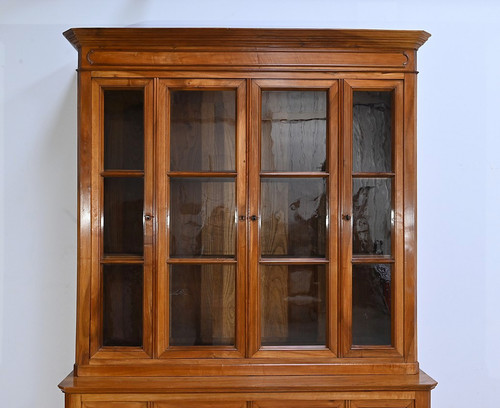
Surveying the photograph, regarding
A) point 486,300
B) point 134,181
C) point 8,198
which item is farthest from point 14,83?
point 486,300

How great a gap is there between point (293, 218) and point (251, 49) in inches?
26.6

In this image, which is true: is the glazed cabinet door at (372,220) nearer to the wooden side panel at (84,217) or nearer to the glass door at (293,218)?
the glass door at (293,218)

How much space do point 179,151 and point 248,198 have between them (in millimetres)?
333

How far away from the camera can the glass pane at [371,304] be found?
203 cm

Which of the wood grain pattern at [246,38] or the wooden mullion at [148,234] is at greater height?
the wood grain pattern at [246,38]

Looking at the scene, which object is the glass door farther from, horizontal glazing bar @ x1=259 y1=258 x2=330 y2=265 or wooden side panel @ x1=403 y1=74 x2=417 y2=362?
wooden side panel @ x1=403 y1=74 x2=417 y2=362

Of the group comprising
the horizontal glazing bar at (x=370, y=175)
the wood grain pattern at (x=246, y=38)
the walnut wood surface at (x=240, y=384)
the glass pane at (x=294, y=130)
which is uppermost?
the wood grain pattern at (x=246, y=38)

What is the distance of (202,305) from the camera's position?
2.07 metres

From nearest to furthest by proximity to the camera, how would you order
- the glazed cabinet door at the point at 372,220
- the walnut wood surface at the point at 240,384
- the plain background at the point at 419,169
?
the walnut wood surface at the point at 240,384, the glazed cabinet door at the point at 372,220, the plain background at the point at 419,169

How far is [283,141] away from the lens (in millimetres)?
2068

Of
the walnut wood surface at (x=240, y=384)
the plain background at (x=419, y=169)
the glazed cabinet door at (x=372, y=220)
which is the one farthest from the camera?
the plain background at (x=419, y=169)

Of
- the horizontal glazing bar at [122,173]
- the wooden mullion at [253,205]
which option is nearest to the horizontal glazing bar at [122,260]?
the horizontal glazing bar at [122,173]

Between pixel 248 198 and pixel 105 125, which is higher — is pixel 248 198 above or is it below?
below

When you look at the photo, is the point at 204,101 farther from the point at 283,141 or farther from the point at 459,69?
the point at 459,69
